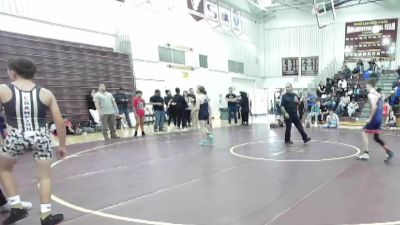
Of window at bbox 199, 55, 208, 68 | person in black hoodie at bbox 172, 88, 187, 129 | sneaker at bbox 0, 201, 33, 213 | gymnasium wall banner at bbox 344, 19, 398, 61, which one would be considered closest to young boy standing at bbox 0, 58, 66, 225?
sneaker at bbox 0, 201, 33, 213

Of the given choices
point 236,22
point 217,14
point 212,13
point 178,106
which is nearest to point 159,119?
point 178,106

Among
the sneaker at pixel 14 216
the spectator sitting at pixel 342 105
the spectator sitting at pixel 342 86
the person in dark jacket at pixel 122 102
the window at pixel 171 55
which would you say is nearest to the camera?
the sneaker at pixel 14 216

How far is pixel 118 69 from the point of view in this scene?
18.3 meters

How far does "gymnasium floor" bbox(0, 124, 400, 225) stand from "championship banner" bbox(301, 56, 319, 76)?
2463 centimetres

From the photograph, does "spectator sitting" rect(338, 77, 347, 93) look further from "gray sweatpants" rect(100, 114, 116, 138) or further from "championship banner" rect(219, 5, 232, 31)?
"gray sweatpants" rect(100, 114, 116, 138)

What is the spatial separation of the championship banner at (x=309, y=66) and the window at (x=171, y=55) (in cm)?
1426

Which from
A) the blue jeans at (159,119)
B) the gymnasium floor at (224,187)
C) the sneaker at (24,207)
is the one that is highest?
the blue jeans at (159,119)

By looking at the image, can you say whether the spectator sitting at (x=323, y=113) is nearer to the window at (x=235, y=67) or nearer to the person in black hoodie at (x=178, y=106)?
the person in black hoodie at (x=178, y=106)

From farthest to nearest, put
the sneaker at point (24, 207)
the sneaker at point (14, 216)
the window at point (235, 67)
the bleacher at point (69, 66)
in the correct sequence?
the window at point (235, 67) → the bleacher at point (69, 66) → the sneaker at point (24, 207) → the sneaker at point (14, 216)

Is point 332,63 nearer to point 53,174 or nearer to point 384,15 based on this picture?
point 384,15

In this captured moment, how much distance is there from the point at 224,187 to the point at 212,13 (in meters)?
22.7

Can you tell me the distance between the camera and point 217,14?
27188mm

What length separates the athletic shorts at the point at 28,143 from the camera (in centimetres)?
385

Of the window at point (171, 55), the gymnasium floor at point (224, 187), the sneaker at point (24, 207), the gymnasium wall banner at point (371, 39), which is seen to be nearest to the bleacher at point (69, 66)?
the window at point (171, 55)
